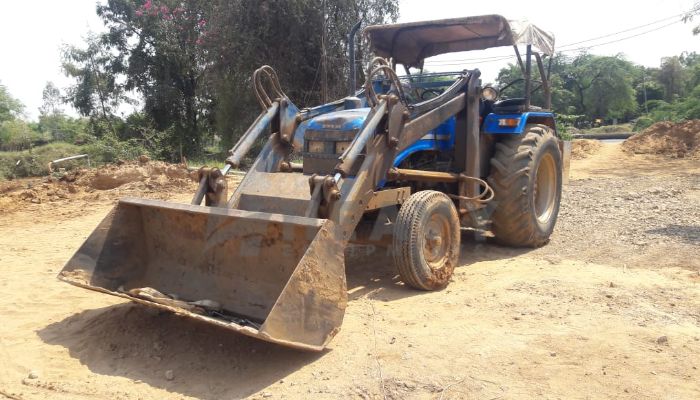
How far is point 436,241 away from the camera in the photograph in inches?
197

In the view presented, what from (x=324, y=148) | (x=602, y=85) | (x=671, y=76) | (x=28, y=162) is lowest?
(x=28, y=162)

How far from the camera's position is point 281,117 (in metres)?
5.79

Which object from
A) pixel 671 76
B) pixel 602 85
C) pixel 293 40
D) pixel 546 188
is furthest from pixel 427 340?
pixel 671 76

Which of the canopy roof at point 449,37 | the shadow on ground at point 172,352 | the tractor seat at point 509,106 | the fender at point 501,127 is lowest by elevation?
the shadow on ground at point 172,352

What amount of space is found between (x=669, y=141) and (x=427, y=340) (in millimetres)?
16368

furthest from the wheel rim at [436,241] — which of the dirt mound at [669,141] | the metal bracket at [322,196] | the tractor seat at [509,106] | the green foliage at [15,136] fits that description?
the green foliage at [15,136]

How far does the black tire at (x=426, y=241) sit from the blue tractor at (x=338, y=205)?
0.01m

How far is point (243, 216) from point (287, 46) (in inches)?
527

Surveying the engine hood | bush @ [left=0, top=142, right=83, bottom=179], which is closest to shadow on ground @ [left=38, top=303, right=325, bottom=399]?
the engine hood

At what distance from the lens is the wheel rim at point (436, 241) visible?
194 inches

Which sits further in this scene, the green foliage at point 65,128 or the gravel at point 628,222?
the green foliage at point 65,128

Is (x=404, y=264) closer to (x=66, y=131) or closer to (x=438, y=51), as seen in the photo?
(x=438, y=51)

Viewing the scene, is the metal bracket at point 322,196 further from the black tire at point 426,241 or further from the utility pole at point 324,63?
the utility pole at point 324,63

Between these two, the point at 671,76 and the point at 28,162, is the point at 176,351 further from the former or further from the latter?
the point at 671,76
